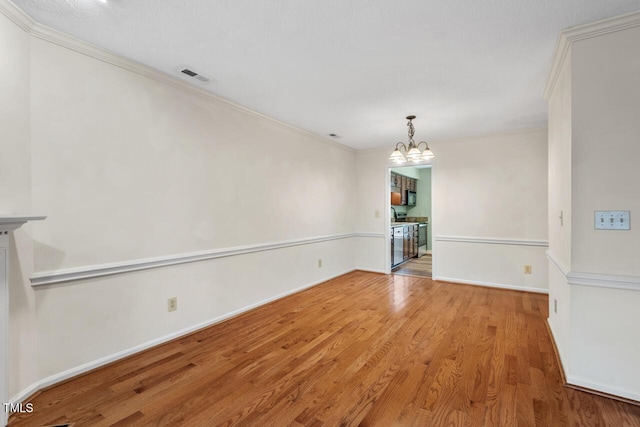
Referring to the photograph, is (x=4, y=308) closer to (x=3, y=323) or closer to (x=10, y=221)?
(x=3, y=323)

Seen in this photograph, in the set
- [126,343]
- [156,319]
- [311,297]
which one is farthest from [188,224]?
[311,297]

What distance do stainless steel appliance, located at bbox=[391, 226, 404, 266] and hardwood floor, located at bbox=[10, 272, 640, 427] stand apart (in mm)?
2593

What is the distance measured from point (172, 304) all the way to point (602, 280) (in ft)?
10.9

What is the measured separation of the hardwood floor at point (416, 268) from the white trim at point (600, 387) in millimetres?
3267

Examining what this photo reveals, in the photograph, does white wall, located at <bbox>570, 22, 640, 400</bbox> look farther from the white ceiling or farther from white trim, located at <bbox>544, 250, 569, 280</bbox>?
the white ceiling

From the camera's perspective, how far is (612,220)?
1.85 meters

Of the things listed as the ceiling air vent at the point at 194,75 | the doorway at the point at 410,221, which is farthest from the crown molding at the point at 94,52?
the doorway at the point at 410,221

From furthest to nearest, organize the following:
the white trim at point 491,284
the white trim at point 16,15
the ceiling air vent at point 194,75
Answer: the white trim at point 491,284 → the ceiling air vent at point 194,75 → the white trim at point 16,15

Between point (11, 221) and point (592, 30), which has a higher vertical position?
point (592, 30)

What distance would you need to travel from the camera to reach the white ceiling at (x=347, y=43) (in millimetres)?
1746

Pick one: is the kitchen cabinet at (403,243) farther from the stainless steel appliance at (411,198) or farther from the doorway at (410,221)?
the stainless steel appliance at (411,198)

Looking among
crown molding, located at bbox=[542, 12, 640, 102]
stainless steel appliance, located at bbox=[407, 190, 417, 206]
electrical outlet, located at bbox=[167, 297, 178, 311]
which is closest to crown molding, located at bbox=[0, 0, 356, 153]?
electrical outlet, located at bbox=[167, 297, 178, 311]

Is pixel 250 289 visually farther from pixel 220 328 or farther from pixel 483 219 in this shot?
pixel 483 219

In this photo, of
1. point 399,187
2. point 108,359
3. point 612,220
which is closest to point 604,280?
point 612,220
